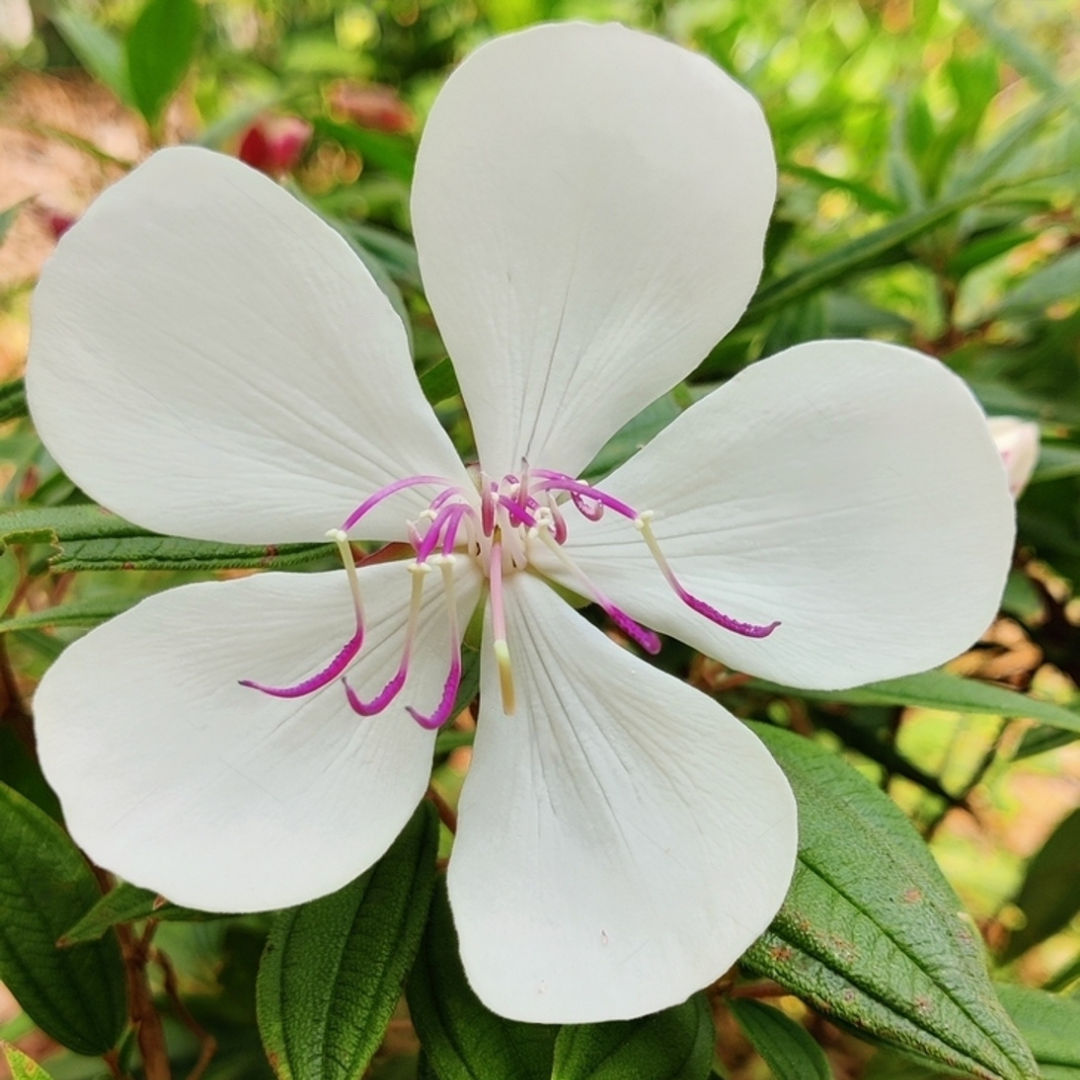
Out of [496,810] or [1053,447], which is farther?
[1053,447]

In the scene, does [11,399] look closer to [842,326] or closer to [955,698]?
[955,698]

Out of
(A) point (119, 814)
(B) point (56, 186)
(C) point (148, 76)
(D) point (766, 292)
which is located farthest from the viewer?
(B) point (56, 186)

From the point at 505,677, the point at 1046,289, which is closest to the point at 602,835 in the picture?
the point at 505,677

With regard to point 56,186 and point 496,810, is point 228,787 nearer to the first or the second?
point 496,810

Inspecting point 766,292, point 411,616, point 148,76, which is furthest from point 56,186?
point 411,616

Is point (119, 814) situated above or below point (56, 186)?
above

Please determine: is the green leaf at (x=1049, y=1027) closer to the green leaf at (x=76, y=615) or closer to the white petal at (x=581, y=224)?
the white petal at (x=581, y=224)

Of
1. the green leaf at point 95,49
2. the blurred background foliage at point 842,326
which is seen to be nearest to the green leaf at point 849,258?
the blurred background foliage at point 842,326
